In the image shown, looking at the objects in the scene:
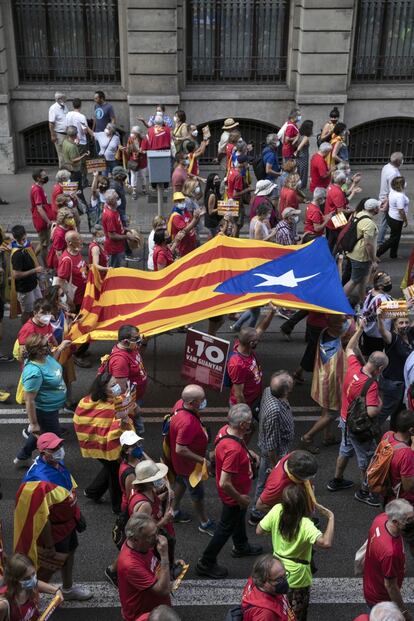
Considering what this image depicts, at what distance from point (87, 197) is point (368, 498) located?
1084cm

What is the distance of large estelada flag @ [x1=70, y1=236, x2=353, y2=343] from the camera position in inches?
332

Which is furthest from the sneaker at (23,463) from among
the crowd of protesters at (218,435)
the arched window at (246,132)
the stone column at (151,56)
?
the arched window at (246,132)

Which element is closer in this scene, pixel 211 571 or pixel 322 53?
pixel 211 571

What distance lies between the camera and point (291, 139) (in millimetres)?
15445

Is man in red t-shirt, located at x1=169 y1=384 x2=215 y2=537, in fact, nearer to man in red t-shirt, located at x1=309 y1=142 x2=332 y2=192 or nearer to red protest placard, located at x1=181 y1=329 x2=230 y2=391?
red protest placard, located at x1=181 y1=329 x2=230 y2=391

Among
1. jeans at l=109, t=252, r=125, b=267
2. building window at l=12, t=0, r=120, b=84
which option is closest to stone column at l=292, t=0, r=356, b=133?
building window at l=12, t=0, r=120, b=84

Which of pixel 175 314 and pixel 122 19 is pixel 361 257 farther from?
pixel 122 19

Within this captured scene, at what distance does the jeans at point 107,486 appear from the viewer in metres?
6.89

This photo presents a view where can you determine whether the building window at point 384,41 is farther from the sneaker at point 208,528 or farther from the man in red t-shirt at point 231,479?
the man in red t-shirt at point 231,479

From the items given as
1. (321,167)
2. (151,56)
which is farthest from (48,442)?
(151,56)

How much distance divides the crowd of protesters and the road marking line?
0.30ft

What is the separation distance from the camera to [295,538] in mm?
5254

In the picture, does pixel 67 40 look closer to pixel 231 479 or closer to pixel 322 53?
pixel 322 53

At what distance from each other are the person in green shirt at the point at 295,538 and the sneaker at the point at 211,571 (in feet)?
3.70
